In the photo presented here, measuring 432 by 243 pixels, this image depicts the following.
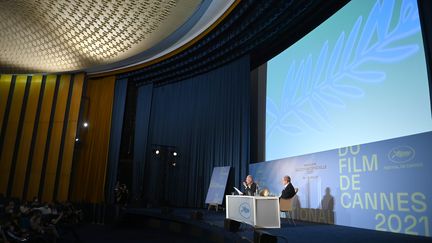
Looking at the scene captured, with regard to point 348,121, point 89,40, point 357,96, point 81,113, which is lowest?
point 348,121

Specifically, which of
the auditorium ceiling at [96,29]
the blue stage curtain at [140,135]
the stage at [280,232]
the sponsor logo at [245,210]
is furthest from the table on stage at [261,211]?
the blue stage curtain at [140,135]

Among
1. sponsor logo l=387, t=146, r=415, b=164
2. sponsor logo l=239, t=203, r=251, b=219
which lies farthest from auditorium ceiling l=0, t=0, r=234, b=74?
sponsor logo l=387, t=146, r=415, b=164

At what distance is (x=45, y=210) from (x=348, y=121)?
6461mm

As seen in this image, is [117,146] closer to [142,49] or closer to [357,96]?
[142,49]

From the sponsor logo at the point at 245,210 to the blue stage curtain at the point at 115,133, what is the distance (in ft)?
25.3

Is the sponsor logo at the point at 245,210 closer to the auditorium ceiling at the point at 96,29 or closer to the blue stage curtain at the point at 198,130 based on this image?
the blue stage curtain at the point at 198,130

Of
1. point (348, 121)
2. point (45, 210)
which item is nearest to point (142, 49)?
point (45, 210)

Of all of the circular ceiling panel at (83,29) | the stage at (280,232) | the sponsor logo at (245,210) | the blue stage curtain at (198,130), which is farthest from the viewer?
the blue stage curtain at (198,130)

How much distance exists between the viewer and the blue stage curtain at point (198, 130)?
31.1 feet

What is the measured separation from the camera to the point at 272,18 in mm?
7684

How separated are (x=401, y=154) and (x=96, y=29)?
822 cm

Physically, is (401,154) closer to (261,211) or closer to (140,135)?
(261,211)

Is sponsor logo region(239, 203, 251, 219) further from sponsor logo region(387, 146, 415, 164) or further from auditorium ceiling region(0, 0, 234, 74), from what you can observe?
auditorium ceiling region(0, 0, 234, 74)

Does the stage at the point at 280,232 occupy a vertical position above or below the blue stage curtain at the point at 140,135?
below
